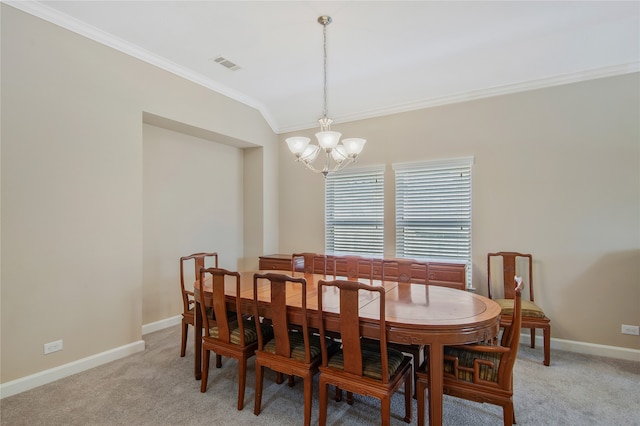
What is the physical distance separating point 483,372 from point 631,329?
7.99ft

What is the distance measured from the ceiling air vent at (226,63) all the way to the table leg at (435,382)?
3.55 m

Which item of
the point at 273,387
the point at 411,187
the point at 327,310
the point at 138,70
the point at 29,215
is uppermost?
the point at 138,70

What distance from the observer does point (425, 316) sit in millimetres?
2031

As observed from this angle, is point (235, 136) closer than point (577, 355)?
No

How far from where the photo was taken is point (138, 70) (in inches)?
136

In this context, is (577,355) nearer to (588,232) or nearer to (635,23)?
(588,232)

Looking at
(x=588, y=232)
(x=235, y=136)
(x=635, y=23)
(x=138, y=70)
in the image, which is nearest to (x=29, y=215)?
(x=138, y=70)

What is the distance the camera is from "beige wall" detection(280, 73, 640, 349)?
324cm

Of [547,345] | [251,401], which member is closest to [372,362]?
[251,401]

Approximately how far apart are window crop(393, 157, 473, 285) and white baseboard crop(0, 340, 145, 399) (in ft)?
11.0

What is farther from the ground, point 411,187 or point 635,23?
point 635,23

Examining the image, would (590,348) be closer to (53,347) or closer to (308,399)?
(308,399)

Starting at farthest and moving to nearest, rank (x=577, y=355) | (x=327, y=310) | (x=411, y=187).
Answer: (x=411, y=187)
(x=577, y=355)
(x=327, y=310)

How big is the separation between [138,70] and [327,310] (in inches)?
127
